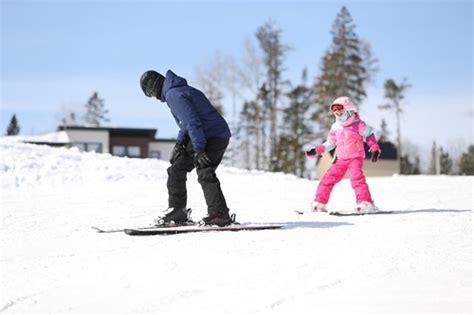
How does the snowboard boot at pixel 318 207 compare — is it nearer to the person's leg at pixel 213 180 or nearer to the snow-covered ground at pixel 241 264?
the snow-covered ground at pixel 241 264

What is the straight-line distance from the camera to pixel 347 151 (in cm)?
762

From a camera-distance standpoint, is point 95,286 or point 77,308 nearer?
point 77,308

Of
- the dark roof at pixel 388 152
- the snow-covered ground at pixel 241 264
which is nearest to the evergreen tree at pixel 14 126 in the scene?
the dark roof at pixel 388 152

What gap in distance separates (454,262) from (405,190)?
24.3 feet

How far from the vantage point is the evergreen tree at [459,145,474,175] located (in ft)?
177

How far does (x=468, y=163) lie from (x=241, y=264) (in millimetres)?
56944

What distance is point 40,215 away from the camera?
6.81 m

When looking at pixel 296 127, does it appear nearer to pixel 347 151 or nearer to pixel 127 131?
pixel 127 131

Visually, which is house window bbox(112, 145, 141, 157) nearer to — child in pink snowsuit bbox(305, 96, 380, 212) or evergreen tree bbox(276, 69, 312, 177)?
evergreen tree bbox(276, 69, 312, 177)

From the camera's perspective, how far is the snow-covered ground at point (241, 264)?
311 centimetres

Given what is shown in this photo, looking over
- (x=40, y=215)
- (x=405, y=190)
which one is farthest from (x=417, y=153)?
(x=40, y=215)

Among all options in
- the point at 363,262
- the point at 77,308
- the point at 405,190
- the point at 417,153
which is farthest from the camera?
the point at 417,153

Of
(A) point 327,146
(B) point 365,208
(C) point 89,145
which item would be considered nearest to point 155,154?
(C) point 89,145

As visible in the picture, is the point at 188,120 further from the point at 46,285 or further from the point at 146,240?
the point at 46,285
